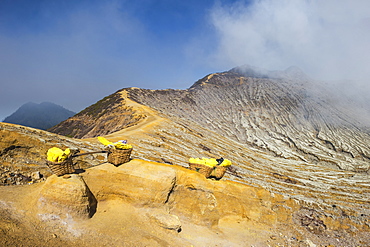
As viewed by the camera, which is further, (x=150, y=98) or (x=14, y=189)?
(x=150, y=98)

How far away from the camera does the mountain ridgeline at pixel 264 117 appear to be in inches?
1501

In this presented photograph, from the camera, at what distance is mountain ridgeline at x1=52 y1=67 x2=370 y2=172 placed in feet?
125

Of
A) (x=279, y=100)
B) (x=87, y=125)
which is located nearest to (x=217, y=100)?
(x=279, y=100)

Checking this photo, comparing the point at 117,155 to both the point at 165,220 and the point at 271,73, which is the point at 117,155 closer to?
the point at 165,220

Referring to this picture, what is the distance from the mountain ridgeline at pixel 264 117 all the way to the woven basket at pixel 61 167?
76.0ft

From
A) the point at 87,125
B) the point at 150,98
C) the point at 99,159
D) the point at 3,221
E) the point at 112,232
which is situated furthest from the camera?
the point at 150,98

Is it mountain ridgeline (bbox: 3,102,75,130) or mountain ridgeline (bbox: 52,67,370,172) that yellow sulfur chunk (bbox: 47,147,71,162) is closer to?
mountain ridgeline (bbox: 52,67,370,172)

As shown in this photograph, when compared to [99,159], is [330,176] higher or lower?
higher

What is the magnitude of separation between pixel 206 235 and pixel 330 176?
90.2 ft

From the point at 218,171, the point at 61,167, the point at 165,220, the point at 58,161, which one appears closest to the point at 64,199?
the point at 61,167

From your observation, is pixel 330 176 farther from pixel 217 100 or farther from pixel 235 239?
pixel 217 100

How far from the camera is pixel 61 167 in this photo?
A: 279 inches

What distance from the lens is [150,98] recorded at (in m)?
51.9

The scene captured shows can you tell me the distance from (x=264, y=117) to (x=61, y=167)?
52594 mm
